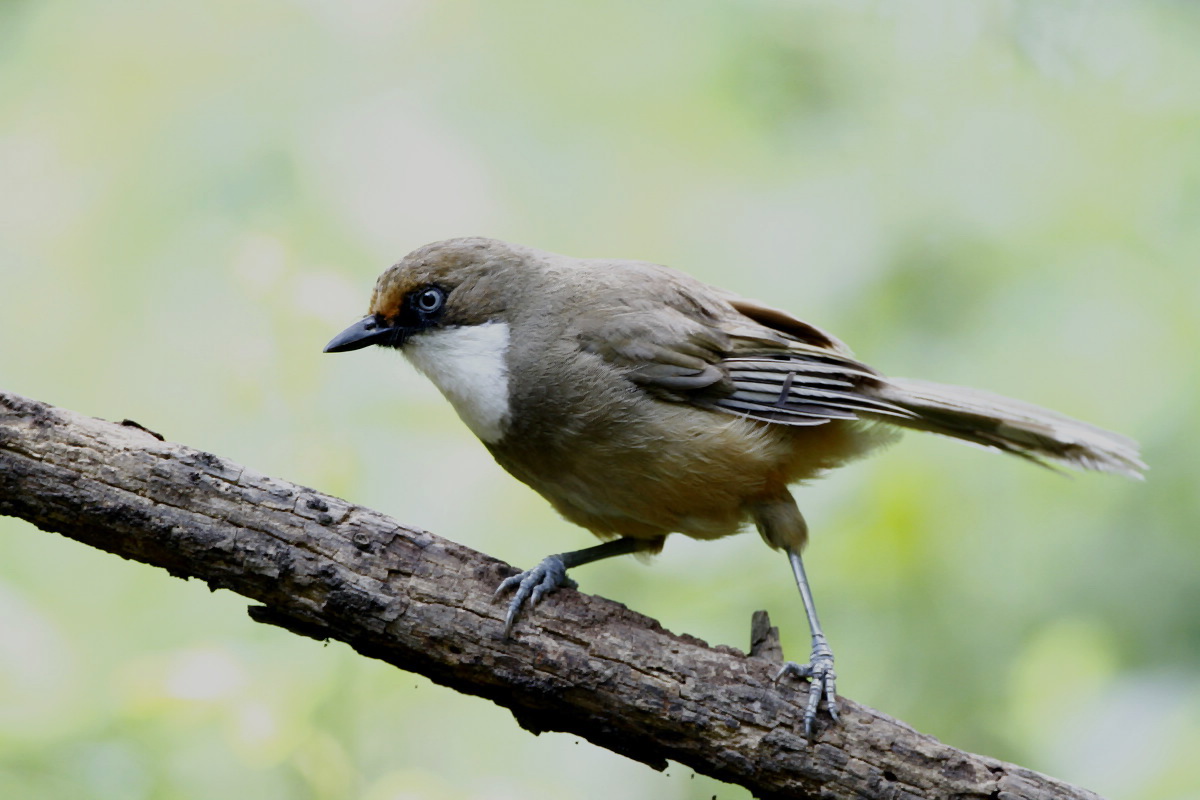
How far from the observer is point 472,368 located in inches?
136

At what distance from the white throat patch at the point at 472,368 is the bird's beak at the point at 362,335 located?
0.09m

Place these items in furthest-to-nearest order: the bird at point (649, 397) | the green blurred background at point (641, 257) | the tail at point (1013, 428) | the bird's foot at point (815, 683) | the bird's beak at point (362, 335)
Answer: the green blurred background at point (641, 257)
the tail at point (1013, 428)
the bird's beak at point (362, 335)
the bird at point (649, 397)
the bird's foot at point (815, 683)

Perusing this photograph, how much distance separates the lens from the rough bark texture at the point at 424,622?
275 cm

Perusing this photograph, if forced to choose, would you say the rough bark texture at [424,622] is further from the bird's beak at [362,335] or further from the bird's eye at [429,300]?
the bird's eye at [429,300]

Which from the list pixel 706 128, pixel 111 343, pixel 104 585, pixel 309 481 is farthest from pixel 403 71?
pixel 104 585

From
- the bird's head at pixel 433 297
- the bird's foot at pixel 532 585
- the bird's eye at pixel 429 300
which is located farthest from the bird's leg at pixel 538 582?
the bird's eye at pixel 429 300

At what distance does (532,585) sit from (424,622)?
13.5 inches

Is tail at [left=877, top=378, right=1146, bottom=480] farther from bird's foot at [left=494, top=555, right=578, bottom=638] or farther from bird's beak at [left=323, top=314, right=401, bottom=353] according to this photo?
bird's beak at [left=323, top=314, right=401, bottom=353]

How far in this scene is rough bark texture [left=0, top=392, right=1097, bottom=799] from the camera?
2.75 m

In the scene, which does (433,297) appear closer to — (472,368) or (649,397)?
(472,368)

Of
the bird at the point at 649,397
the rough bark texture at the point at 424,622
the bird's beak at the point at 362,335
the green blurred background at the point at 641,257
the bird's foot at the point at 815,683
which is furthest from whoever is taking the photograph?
the green blurred background at the point at 641,257

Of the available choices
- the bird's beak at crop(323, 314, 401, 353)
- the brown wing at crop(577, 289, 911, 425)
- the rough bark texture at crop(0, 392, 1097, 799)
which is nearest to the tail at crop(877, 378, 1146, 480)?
the brown wing at crop(577, 289, 911, 425)

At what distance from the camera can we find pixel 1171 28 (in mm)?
4523

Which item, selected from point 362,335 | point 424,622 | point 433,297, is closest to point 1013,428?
point 433,297
